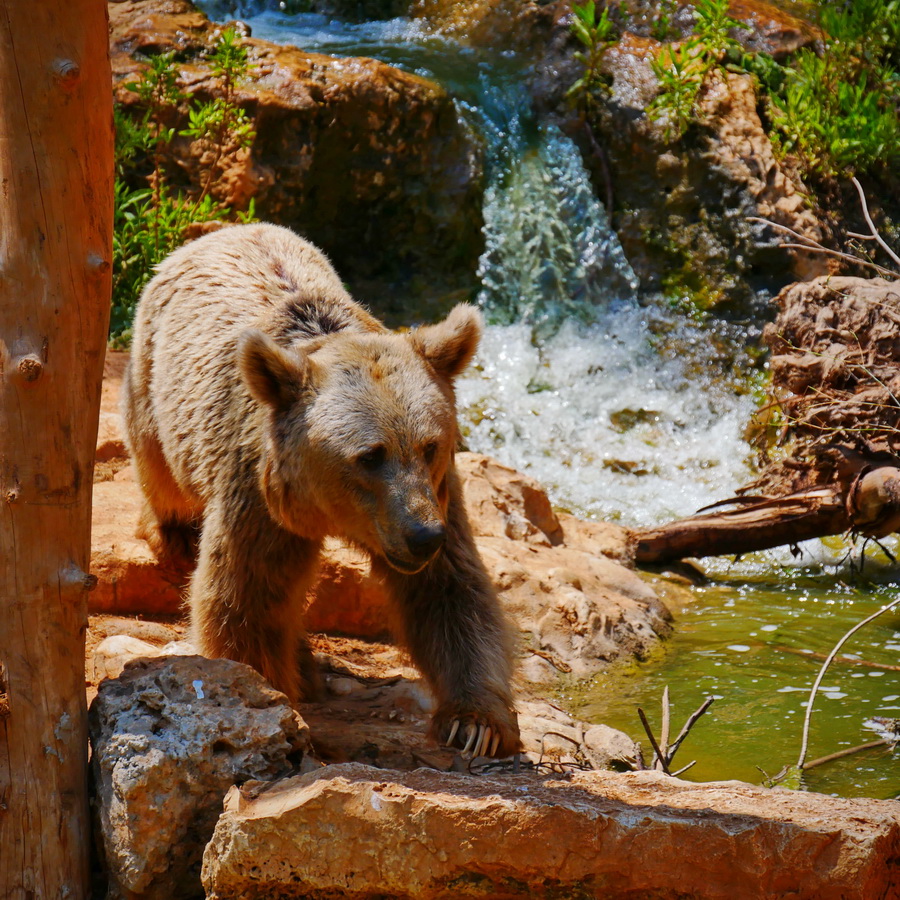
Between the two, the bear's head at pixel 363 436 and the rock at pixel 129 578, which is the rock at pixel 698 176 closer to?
the rock at pixel 129 578

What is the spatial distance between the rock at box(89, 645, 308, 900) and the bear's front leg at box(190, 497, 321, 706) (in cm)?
72

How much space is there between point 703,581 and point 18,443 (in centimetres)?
560

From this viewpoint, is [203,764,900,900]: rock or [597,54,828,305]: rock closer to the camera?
[203,764,900,900]: rock

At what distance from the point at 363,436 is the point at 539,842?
5.24 feet

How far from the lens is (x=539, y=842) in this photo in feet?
8.86

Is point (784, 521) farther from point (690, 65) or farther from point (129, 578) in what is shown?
point (690, 65)

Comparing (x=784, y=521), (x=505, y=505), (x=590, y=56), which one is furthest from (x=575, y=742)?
(x=590, y=56)

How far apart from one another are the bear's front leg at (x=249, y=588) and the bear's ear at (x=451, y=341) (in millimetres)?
894

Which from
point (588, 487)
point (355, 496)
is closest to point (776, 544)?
point (588, 487)

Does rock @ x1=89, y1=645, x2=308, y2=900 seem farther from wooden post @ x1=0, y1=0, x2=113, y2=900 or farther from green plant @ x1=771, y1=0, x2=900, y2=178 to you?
green plant @ x1=771, y1=0, x2=900, y2=178

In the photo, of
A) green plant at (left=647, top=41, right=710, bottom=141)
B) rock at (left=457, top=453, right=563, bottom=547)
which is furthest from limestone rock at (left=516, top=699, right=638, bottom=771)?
green plant at (left=647, top=41, right=710, bottom=141)

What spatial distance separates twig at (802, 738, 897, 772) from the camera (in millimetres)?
4355

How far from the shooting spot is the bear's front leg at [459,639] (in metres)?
3.93

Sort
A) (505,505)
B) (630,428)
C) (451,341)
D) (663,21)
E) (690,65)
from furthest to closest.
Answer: (663,21)
(690,65)
(630,428)
(505,505)
(451,341)
